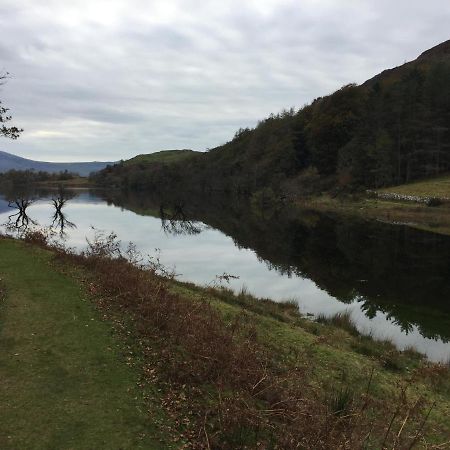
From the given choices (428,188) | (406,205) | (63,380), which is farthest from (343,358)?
(428,188)

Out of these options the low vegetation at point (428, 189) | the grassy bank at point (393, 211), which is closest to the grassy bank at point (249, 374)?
the grassy bank at point (393, 211)

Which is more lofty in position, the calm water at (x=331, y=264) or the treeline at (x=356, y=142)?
the treeline at (x=356, y=142)

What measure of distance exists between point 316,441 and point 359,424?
3.15 ft

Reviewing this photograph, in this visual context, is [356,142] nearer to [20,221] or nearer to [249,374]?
[20,221]

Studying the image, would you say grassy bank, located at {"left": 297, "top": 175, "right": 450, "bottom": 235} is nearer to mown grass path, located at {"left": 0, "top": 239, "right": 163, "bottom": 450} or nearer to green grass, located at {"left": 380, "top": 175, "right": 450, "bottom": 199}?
green grass, located at {"left": 380, "top": 175, "right": 450, "bottom": 199}

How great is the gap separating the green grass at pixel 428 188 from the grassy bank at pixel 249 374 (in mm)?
55310

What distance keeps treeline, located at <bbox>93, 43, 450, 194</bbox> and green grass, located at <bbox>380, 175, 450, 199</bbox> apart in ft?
14.8

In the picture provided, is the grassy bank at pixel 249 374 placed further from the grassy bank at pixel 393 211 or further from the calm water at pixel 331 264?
the grassy bank at pixel 393 211

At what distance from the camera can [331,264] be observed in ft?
114

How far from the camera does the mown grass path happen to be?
7.27 m

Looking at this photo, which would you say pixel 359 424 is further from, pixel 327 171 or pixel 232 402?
pixel 327 171

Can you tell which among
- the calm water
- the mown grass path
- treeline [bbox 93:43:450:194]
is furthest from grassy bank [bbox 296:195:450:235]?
the mown grass path

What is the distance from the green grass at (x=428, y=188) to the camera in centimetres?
6762

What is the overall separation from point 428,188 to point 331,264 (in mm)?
44936
